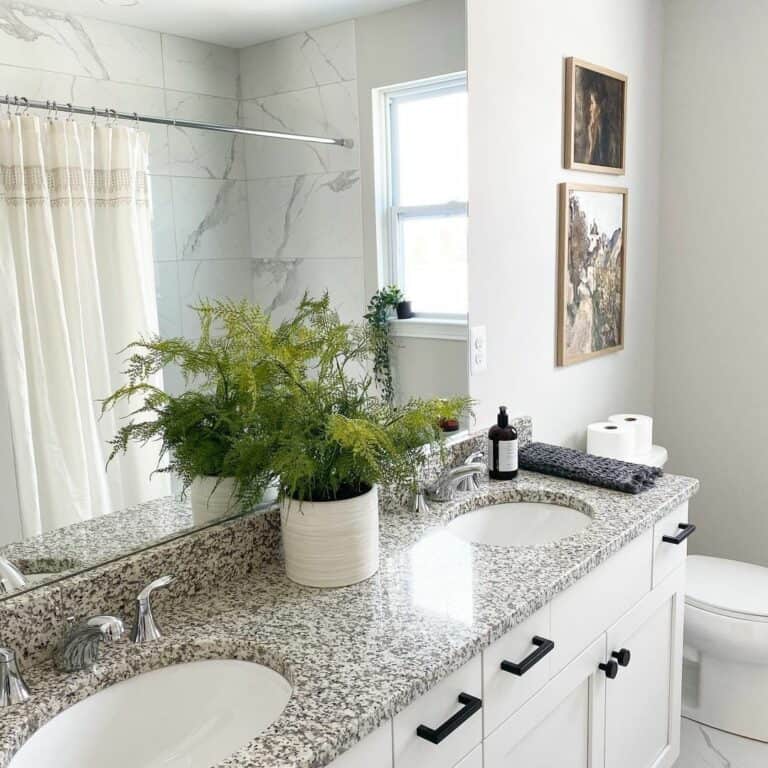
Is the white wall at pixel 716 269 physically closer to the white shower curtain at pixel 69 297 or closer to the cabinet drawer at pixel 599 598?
the cabinet drawer at pixel 599 598

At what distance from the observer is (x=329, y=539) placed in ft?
4.90

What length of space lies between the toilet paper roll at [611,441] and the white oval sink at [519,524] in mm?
641

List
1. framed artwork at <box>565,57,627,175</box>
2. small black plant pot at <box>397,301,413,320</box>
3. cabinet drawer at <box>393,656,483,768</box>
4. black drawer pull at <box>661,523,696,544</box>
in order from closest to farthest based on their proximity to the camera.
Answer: cabinet drawer at <box>393,656,483,768</box> < small black plant pot at <box>397,301,413,320</box> < black drawer pull at <box>661,523,696,544</box> < framed artwork at <box>565,57,627,175</box>

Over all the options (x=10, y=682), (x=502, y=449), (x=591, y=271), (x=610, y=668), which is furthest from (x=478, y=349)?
(x=10, y=682)

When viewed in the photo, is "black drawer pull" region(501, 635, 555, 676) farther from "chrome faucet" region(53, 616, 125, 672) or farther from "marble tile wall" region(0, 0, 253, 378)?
"marble tile wall" region(0, 0, 253, 378)

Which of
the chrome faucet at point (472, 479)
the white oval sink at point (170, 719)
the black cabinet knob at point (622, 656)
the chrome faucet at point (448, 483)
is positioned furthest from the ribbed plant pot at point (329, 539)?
the black cabinet knob at point (622, 656)

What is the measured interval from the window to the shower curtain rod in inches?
6.5

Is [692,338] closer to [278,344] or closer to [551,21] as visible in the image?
[551,21]

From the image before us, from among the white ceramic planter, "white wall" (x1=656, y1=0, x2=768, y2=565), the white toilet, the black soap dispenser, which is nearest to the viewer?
the white ceramic planter

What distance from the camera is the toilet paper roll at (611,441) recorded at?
2621 mm

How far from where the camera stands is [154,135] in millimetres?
1390

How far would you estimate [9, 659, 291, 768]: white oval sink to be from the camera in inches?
46.1

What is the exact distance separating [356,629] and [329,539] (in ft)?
0.63

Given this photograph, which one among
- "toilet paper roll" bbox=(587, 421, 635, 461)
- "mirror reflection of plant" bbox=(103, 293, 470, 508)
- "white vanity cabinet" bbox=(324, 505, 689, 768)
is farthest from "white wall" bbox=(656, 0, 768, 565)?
"mirror reflection of plant" bbox=(103, 293, 470, 508)
